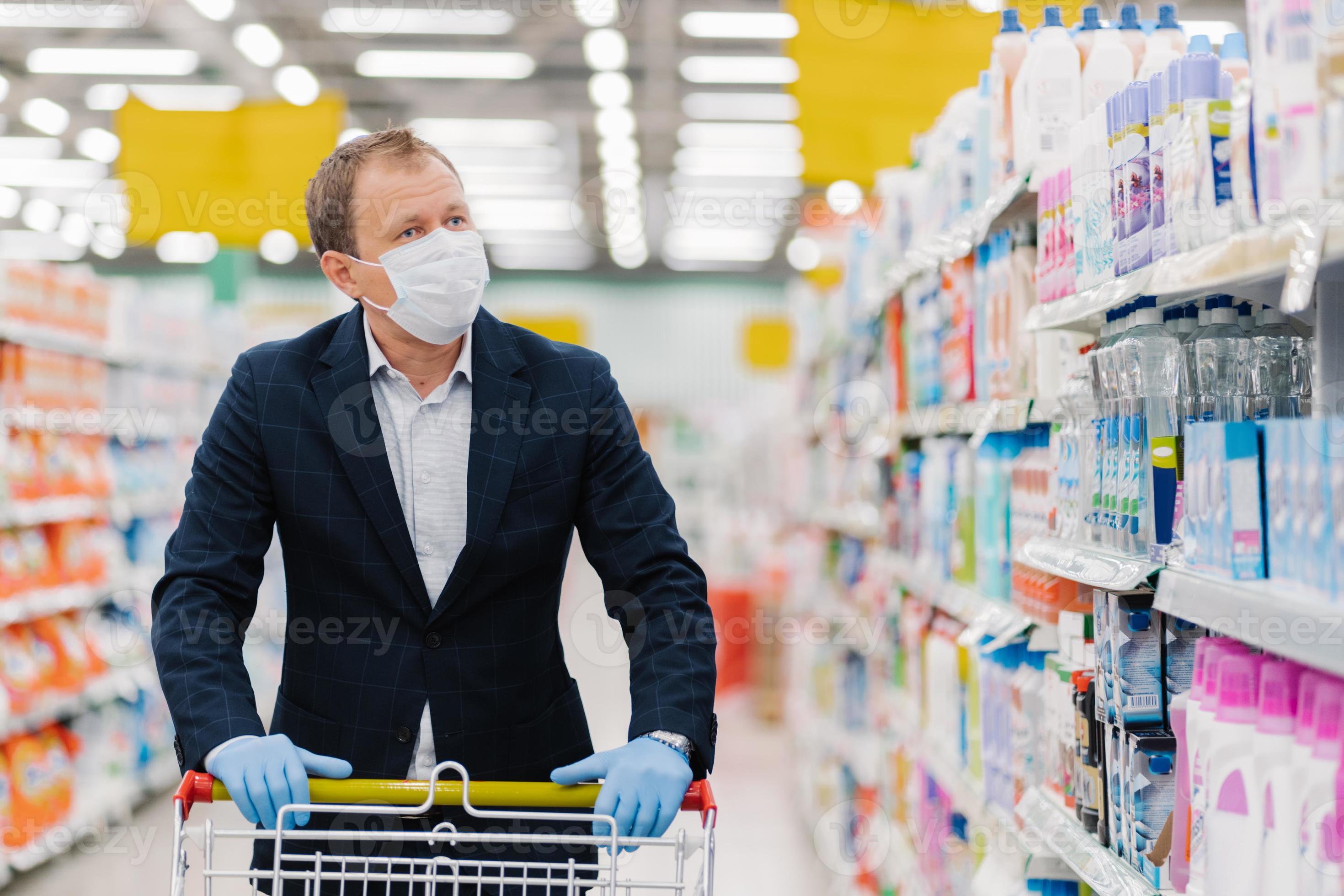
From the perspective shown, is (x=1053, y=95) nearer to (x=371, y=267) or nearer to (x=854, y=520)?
(x=371, y=267)

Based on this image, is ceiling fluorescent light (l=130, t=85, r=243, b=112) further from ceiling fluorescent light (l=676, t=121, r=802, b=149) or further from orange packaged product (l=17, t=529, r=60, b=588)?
orange packaged product (l=17, t=529, r=60, b=588)

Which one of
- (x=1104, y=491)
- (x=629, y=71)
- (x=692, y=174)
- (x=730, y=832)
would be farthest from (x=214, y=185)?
(x=692, y=174)

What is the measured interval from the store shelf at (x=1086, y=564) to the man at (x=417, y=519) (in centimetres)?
64

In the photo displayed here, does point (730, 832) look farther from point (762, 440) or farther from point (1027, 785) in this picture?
point (762, 440)

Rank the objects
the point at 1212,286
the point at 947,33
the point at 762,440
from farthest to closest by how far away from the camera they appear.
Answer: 1. the point at 762,440
2. the point at 947,33
3. the point at 1212,286

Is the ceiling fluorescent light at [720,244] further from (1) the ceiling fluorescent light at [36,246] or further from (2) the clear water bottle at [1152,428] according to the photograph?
(2) the clear water bottle at [1152,428]

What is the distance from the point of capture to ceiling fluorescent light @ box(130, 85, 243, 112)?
11.6m

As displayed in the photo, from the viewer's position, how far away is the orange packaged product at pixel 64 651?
216 inches

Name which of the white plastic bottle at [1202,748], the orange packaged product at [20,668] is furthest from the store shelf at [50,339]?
the white plastic bottle at [1202,748]

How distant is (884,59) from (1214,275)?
13.8 feet

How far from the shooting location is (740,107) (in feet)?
39.5

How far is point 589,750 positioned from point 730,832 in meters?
4.10

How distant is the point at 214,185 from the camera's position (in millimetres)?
6961

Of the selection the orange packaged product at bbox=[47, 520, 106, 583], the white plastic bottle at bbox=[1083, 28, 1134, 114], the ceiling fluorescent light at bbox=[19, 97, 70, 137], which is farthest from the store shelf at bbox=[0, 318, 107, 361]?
the ceiling fluorescent light at bbox=[19, 97, 70, 137]
